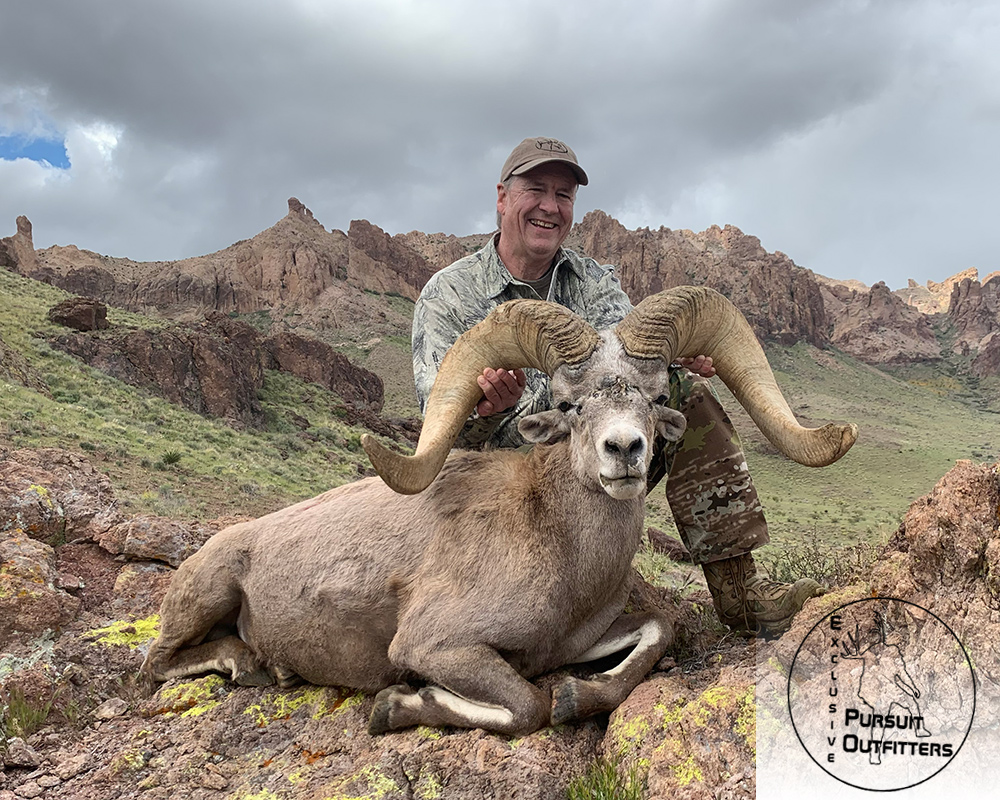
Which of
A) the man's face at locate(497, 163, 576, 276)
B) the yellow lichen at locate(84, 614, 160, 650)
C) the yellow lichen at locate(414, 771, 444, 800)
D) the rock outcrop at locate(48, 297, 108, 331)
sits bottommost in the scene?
the yellow lichen at locate(84, 614, 160, 650)

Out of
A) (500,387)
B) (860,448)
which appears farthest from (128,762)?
(860,448)

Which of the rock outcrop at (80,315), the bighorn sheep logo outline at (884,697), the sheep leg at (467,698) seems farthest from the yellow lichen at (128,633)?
the rock outcrop at (80,315)

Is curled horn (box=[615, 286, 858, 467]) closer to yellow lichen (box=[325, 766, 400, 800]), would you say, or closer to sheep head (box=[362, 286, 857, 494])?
sheep head (box=[362, 286, 857, 494])

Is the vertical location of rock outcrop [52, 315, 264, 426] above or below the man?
above

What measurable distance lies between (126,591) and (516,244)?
4665 mm

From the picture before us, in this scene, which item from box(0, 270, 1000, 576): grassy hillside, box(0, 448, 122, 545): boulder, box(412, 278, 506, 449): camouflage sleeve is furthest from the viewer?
box(0, 270, 1000, 576): grassy hillside

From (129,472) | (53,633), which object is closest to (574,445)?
(53,633)

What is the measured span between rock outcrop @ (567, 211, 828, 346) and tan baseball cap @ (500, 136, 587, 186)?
4259 inches

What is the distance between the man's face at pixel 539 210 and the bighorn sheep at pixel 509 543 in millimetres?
1822

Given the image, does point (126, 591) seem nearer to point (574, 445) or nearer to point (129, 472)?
point (574, 445)

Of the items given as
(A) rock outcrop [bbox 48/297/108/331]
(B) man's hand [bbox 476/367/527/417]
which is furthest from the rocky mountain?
(B) man's hand [bbox 476/367/527/417]

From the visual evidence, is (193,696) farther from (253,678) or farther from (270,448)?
(270,448)

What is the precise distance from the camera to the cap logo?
5531mm

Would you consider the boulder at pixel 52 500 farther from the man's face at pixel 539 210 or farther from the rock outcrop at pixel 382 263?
the rock outcrop at pixel 382 263
